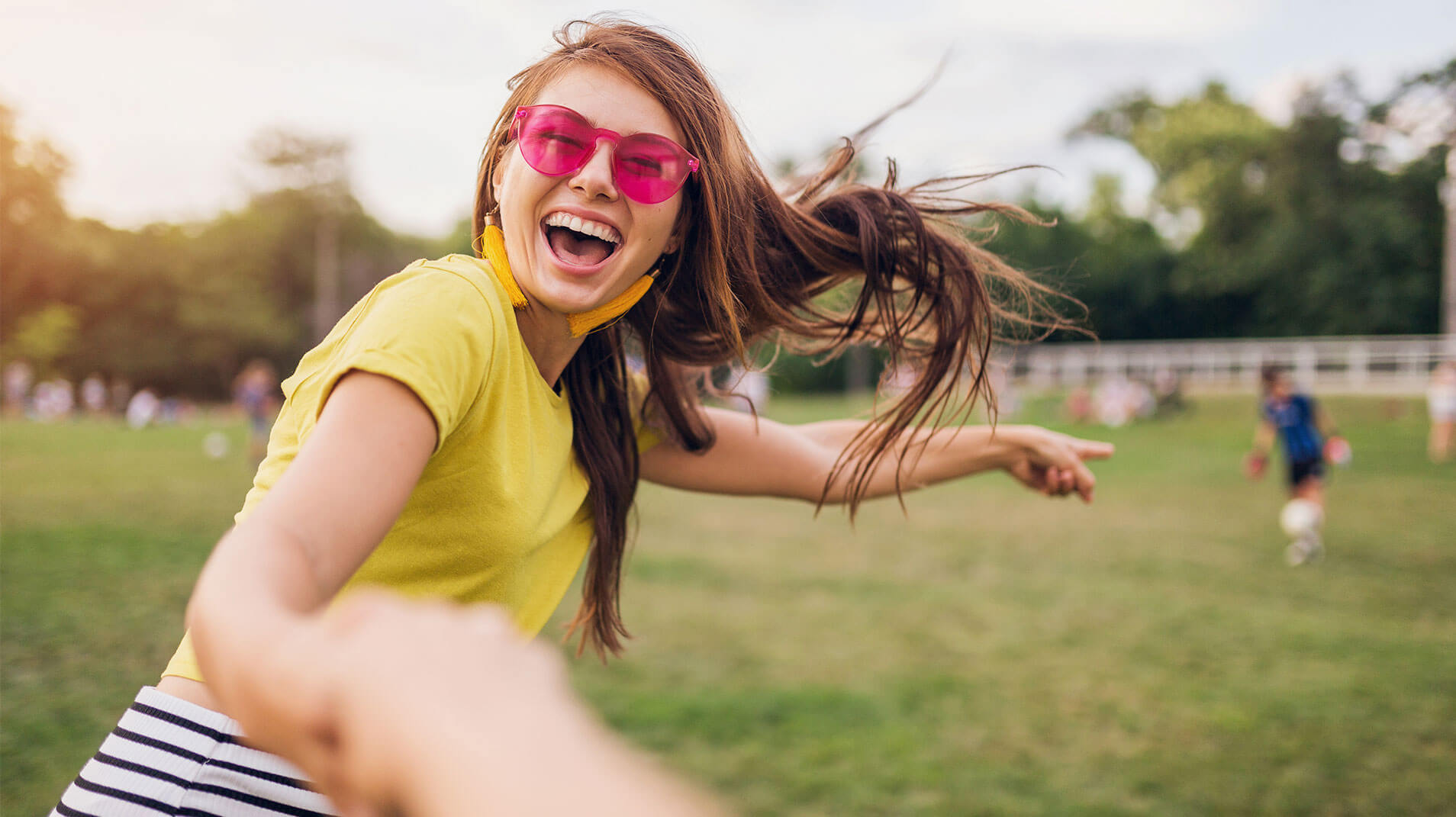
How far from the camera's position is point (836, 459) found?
2609mm

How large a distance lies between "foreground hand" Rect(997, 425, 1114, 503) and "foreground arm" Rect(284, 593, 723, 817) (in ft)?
7.46

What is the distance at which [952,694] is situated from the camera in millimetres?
5672

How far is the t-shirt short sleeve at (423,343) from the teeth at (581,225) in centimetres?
31

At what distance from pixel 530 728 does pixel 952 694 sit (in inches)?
213

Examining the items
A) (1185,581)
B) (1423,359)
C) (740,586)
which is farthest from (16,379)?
(1423,359)

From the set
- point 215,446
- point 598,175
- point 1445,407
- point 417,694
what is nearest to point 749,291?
point 598,175

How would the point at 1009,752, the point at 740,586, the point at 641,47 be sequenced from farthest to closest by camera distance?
the point at 740,586 → the point at 1009,752 → the point at 641,47

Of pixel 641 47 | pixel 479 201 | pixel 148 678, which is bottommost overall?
pixel 148 678

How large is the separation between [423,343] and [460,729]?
0.68 meters

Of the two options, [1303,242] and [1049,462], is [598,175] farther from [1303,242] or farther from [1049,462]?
[1303,242]

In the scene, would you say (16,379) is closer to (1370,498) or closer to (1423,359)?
(1370,498)

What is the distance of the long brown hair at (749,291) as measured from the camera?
1.90 metres

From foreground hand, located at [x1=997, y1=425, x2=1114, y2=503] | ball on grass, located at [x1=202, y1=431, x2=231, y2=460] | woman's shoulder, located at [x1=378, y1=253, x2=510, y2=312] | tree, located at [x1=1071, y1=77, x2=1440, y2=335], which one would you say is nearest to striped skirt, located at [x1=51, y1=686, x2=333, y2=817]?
woman's shoulder, located at [x1=378, y1=253, x2=510, y2=312]

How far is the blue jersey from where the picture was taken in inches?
420
